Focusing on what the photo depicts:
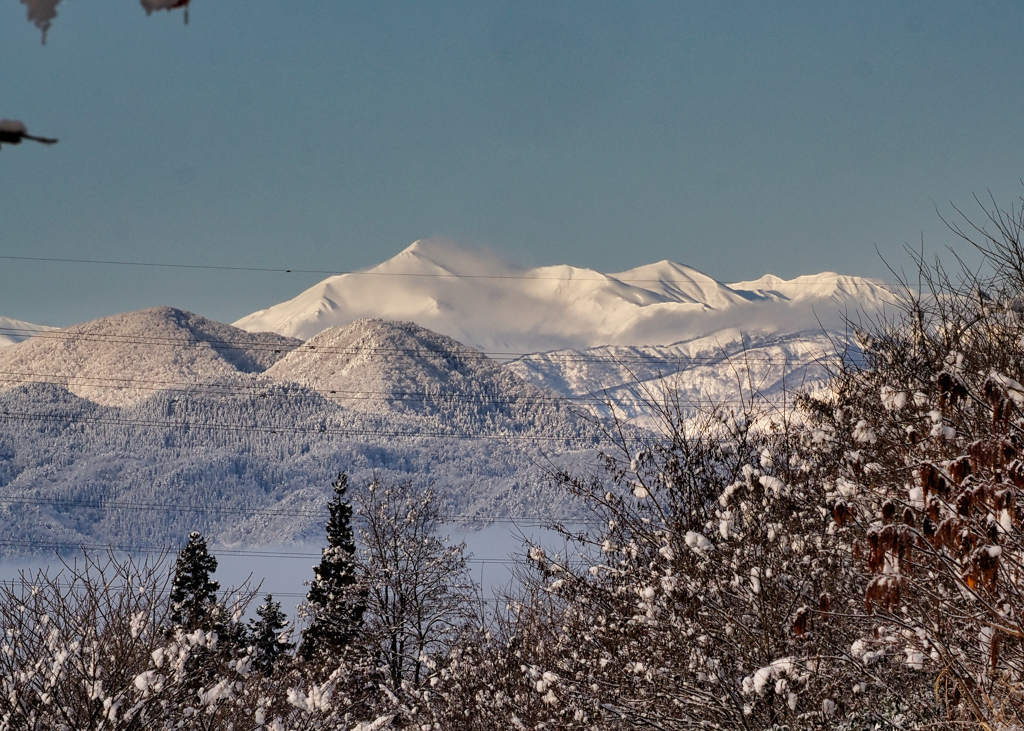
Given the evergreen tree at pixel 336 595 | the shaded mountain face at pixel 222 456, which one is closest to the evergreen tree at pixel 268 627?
the evergreen tree at pixel 336 595

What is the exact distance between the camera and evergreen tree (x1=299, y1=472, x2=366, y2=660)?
3020 cm

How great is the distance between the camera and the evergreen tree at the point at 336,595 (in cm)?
3020

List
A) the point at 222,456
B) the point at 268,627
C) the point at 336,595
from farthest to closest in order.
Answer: the point at 222,456 < the point at 268,627 < the point at 336,595

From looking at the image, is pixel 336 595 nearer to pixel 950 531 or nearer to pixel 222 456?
pixel 950 531

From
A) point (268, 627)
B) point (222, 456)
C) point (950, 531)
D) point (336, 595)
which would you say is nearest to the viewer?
point (950, 531)

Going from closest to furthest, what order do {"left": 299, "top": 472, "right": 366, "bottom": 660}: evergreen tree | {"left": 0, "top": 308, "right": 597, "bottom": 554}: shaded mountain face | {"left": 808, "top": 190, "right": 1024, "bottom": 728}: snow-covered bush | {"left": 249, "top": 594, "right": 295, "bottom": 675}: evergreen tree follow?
1. {"left": 808, "top": 190, "right": 1024, "bottom": 728}: snow-covered bush
2. {"left": 299, "top": 472, "right": 366, "bottom": 660}: evergreen tree
3. {"left": 249, "top": 594, "right": 295, "bottom": 675}: evergreen tree
4. {"left": 0, "top": 308, "right": 597, "bottom": 554}: shaded mountain face

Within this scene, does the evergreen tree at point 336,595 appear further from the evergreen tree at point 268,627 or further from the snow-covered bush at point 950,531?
the snow-covered bush at point 950,531

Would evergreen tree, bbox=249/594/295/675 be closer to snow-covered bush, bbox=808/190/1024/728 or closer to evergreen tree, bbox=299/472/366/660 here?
evergreen tree, bbox=299/472/366/660

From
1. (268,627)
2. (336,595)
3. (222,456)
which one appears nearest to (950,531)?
(336,595)

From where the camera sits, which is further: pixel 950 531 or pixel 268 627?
pixel 268 627

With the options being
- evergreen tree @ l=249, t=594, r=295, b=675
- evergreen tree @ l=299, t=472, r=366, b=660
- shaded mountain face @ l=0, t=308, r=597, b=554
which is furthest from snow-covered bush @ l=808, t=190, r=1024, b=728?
shaded mountain face @ l=0, t=308, r=597, b=554

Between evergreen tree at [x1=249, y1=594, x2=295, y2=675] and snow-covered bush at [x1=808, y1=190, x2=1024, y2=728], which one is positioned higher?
snow-covered bush at [x1=808, y1=190, x2=1024, y2=728]

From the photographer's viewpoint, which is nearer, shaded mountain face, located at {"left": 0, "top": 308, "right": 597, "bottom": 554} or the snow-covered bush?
the snow-covered bush

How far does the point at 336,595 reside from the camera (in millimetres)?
33531
